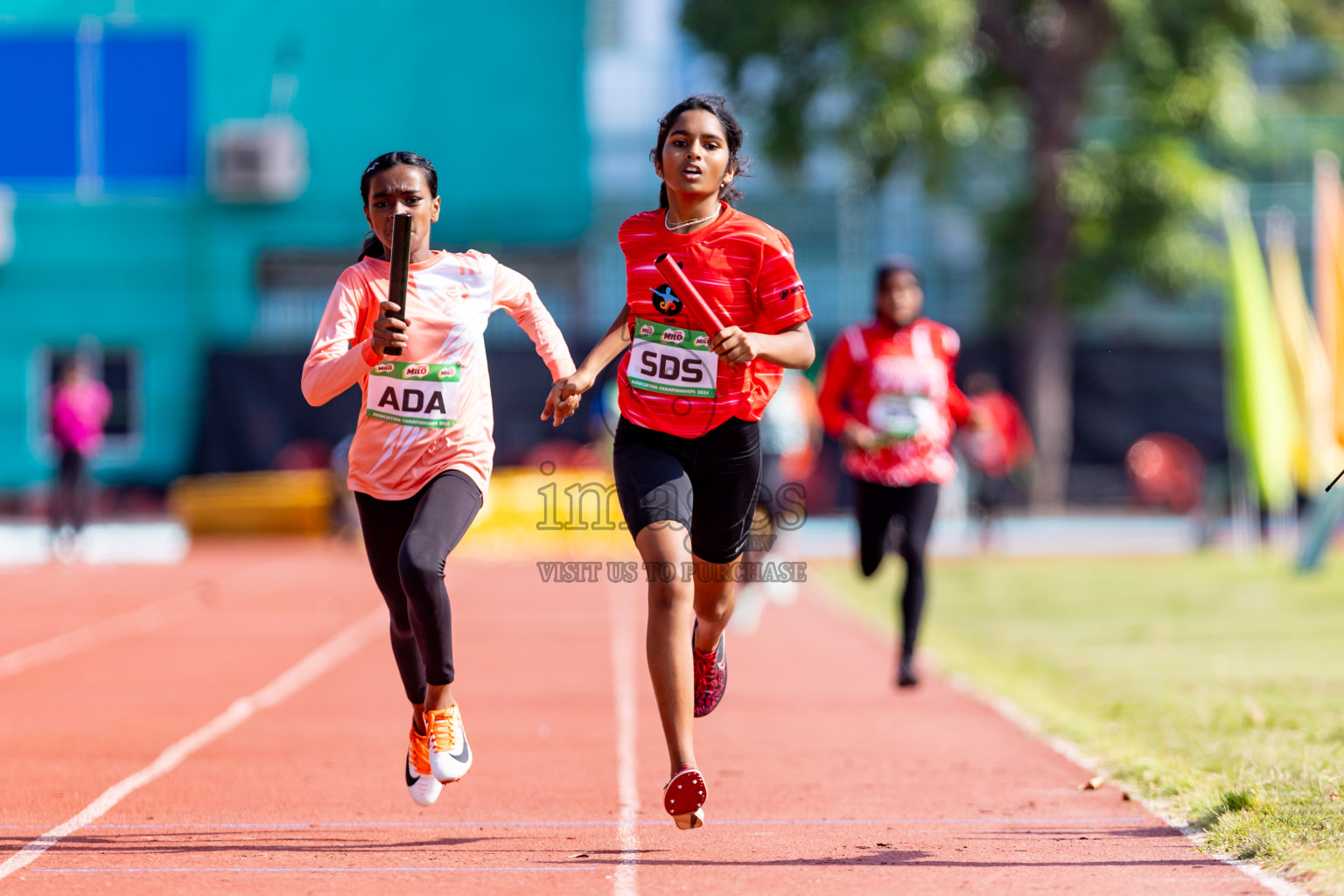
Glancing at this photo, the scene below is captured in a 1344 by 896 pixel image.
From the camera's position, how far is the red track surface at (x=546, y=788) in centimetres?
470

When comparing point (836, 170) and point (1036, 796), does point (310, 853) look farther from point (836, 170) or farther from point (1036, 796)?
point (836, 170)

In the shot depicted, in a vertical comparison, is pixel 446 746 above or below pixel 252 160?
below

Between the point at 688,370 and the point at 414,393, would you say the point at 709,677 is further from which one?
the point at 414,393

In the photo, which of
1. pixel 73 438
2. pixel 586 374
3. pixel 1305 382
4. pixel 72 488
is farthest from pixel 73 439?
pixel 586 374

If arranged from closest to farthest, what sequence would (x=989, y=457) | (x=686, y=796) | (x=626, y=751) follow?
(x=686, y=796) < (x=626, y=751) < (x=989, y=457)

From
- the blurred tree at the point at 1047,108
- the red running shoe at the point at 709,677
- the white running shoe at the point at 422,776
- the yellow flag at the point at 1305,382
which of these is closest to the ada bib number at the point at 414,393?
the white running shoe at the point at 422,776

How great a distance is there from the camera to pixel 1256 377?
594 inches

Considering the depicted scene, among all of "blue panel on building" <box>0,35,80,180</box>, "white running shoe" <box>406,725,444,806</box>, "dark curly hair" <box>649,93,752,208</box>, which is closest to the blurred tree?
"blue panel on building" <box>0,35,80,180</box>

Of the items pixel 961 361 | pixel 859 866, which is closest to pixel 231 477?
pixel 961 361

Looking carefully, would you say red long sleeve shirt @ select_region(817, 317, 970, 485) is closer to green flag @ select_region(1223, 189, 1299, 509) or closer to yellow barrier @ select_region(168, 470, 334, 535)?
green flag @ select_region(1223, 189, 1299, 509)

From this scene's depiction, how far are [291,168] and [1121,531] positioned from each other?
52.7 feet

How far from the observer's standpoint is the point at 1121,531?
23250 millimetres

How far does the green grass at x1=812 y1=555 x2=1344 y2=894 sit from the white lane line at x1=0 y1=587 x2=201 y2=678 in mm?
5155

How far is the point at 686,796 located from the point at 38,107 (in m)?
28.8
